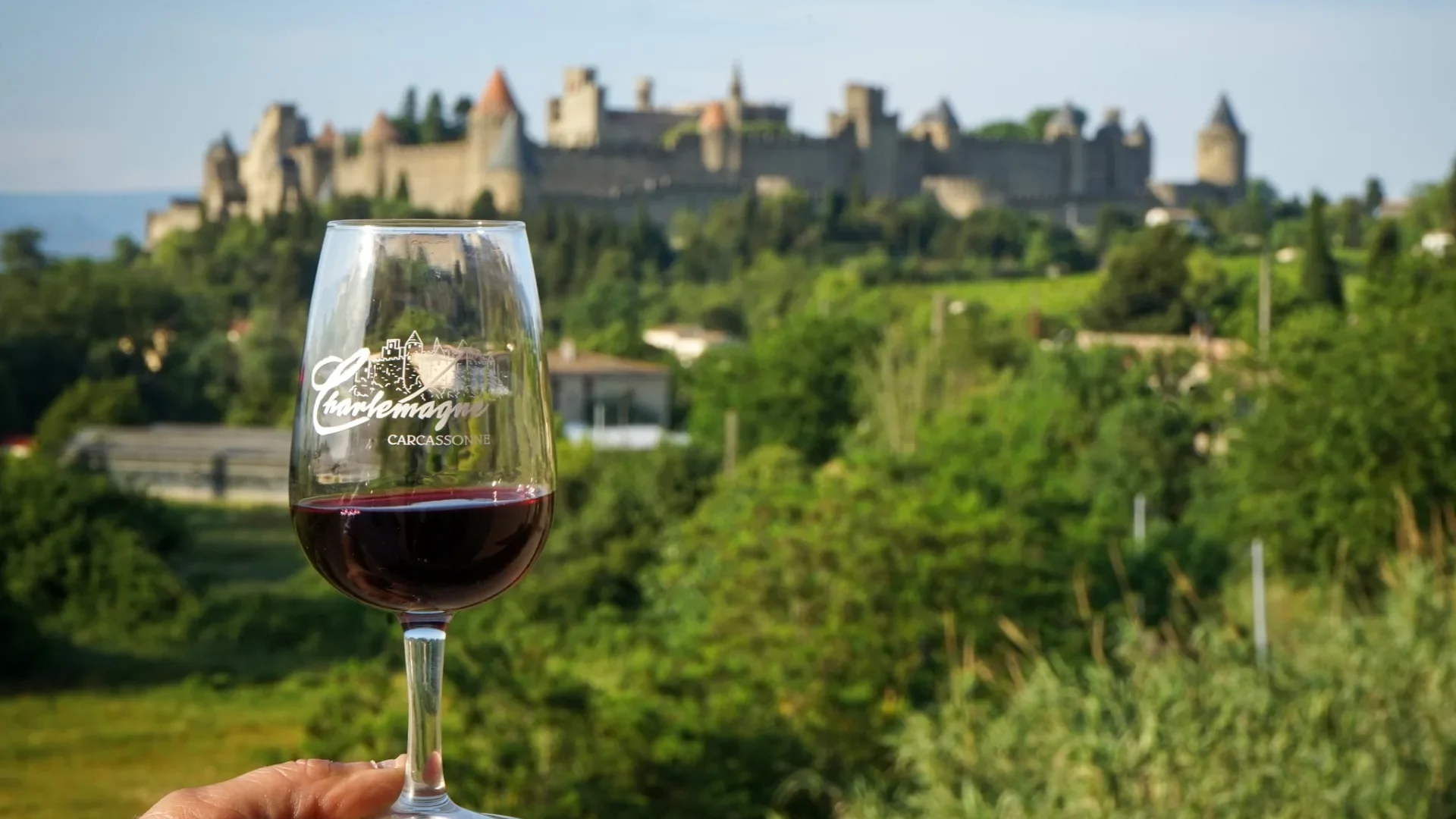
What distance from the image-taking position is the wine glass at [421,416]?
757 millimetres

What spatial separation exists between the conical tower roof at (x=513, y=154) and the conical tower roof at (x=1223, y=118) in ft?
59.9

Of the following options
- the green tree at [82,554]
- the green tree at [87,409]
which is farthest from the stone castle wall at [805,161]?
the green tree at [82,554]

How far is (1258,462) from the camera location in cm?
1234

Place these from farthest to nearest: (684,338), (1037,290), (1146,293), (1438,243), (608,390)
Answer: (684,338) < (1037,290) < (608,390) < (1146,293) < (1438,243)

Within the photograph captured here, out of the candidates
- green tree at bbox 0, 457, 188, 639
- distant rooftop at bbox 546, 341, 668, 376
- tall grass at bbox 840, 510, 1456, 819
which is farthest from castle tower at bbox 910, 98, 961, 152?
tall grass at bbox 840, 510, 1456, 819

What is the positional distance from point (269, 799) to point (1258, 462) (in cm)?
1213

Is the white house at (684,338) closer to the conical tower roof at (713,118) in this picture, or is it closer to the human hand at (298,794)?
the conical tower roof at (713,118)

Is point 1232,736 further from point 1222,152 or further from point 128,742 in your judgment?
point 1222,152

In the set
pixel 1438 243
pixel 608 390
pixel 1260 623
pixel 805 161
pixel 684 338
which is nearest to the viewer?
pixel 1260 623

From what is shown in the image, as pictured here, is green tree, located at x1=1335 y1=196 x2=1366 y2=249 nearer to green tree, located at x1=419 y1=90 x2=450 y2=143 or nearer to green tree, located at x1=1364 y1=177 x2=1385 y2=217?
green tree, located at x1=1364 y1=177 x2=1385 y2=217

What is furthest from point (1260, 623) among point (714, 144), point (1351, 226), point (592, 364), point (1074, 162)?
point (1074, 162)

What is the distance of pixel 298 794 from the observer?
0.77 meters

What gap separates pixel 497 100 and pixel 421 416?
138 feet

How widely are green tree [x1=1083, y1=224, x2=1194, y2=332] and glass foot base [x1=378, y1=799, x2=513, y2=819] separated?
19.7 m
